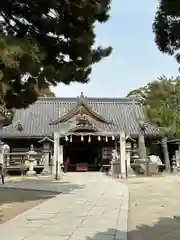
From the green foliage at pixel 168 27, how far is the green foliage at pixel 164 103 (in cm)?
2366

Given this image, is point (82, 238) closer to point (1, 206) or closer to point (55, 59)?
point (1, 206)

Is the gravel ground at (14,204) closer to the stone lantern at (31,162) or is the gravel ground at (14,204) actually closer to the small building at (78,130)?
the stone lantern at (31,162)

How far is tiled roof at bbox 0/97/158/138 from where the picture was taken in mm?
29266

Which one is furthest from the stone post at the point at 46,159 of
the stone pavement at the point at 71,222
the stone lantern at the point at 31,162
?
the stone pavement at the point at 71,222

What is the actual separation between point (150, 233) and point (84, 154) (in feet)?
78.1

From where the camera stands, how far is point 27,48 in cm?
743

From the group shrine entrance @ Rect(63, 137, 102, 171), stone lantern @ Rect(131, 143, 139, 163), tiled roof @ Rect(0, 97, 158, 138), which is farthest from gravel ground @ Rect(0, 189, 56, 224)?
shrine entrance @ Rect(63, 137, 102, 171)

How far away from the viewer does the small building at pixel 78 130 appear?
2825 cm

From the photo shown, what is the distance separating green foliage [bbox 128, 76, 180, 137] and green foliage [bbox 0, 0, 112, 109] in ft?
62.2

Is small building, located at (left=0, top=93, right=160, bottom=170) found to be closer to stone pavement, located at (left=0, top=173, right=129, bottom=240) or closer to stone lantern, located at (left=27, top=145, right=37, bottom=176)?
stone lantern, located at (left=27, top=145, right=37, bottom=176)

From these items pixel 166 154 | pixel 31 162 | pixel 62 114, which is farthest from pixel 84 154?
pixel 166 154

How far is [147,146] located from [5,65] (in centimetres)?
2432

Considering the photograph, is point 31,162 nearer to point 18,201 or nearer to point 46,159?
point 46,159

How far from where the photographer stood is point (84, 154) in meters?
30.9
